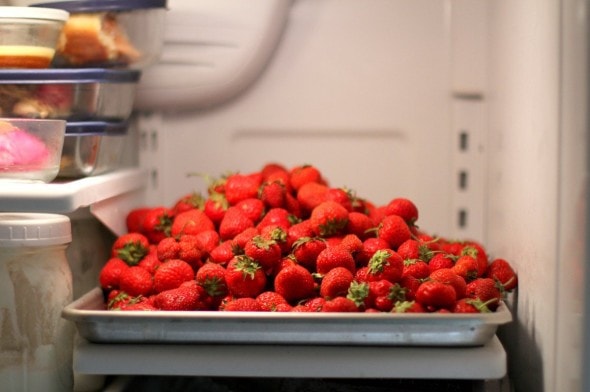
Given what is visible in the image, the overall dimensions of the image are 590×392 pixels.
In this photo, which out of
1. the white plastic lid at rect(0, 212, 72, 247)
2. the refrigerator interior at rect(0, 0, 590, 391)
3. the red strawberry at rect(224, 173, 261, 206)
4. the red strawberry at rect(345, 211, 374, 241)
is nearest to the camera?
the white plastic lid at rect(0, 212, 72, 247)

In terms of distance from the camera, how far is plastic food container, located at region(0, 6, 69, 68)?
4.71ft

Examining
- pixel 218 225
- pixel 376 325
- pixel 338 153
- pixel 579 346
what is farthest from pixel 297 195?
pixel 579 346

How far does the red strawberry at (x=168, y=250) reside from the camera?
139 centimetres

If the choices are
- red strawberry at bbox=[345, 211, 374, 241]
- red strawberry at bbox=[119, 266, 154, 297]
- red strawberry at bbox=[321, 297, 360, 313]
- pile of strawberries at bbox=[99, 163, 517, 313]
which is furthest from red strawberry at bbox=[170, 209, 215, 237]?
red strawberry at bbox=[321, 297, 360, 313]

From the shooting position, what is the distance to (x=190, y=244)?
1.40 meters

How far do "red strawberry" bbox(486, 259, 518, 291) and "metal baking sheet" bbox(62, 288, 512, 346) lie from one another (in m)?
0.19

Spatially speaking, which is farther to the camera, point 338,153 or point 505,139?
point 338,153

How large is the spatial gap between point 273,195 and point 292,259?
18cm

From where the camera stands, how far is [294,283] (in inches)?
50.0

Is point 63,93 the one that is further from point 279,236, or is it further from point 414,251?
point 414,251

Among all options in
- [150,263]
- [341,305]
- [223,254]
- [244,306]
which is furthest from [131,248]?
[341,305]

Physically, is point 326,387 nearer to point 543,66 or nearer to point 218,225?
Answer: point 218,225

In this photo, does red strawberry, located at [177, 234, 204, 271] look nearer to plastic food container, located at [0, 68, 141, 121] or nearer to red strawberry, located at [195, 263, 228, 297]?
red strawberry, located at [195, 263, 228, 297]

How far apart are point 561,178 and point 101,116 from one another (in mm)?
695
